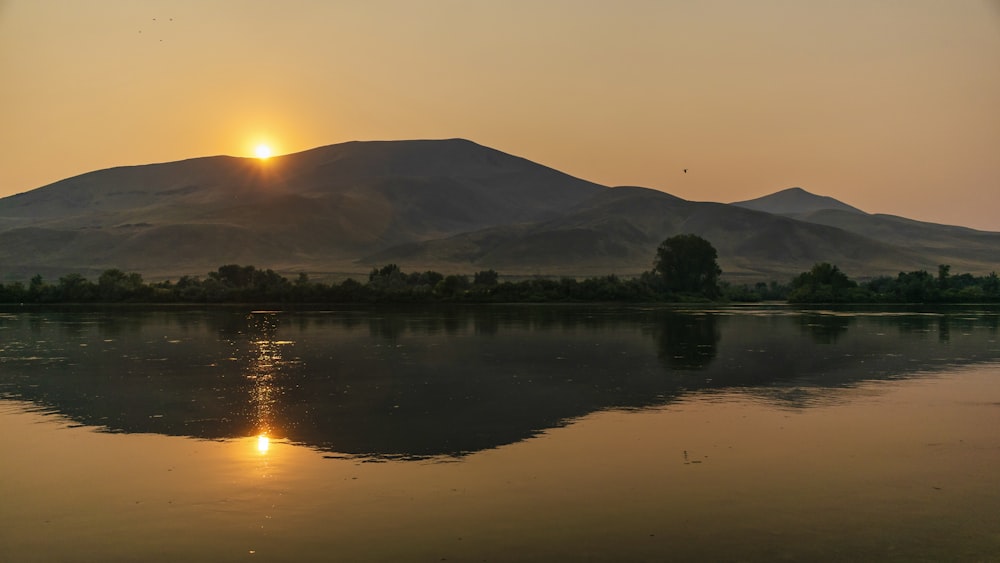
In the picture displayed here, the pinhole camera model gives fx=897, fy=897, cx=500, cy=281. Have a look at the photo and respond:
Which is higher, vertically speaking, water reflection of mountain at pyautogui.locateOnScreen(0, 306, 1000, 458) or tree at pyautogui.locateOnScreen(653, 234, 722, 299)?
tree at pyautogui.locateOnScreen(653, 234, 722, 299)

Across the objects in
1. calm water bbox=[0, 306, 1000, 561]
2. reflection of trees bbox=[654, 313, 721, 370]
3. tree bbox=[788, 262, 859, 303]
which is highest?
tree bbox=[788, 262, 859, 303]

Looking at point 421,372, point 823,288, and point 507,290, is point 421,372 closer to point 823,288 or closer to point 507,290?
point 507,290

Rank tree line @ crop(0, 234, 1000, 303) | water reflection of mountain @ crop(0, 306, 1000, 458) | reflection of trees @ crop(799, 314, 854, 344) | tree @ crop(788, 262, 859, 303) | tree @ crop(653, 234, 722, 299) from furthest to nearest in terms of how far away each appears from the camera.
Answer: tree @ crop(653, 234, 722, 299) → tree @ crop(788, 262, 859, 303) → tree line @ crop(0, 234, 1000, 303) → reflection of trees @ crop(799, 314, 854, 344) → water reflection of mountain @ crop(0, 306, 1000, 458)

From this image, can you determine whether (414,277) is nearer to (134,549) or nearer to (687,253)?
(687,253)

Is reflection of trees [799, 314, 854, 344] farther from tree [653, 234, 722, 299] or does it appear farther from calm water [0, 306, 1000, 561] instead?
tree [653, 234, 722, 299]

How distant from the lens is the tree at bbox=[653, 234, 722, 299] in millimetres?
164000

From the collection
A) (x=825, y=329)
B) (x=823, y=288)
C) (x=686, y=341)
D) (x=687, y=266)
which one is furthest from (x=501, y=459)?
(x=687, y=266)

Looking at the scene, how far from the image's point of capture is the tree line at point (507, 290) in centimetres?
15338

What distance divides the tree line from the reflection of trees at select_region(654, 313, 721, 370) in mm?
57959

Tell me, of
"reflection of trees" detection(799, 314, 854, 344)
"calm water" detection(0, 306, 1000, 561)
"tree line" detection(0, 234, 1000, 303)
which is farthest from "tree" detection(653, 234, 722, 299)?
"calm water" detection(0, 306, 1000, 561)

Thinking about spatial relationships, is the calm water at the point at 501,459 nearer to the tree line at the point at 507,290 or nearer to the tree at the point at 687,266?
the tree line at the point at 507,290

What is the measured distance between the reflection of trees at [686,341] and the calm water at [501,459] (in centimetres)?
85

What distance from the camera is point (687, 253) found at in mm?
163750

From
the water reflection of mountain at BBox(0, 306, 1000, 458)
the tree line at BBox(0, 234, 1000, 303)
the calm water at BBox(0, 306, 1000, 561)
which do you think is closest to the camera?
the calm water at BBox(0, 306, 1000, 561)
